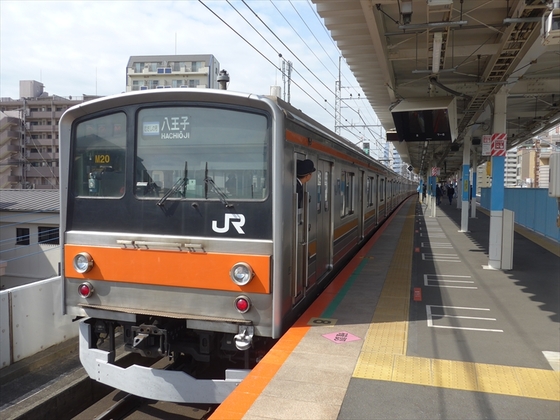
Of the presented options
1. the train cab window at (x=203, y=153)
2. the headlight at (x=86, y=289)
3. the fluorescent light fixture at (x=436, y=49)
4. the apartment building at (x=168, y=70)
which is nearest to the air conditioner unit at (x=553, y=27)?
the fluorescent light fixture at (x=436, y=49)

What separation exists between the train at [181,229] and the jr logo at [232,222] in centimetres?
1

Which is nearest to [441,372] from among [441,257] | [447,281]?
[447,281]

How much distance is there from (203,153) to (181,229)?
0.74 meters

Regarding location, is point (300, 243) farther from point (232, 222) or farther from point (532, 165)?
point (532, 165)

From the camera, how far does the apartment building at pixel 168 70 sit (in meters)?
70.8

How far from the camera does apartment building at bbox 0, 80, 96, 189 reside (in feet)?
175

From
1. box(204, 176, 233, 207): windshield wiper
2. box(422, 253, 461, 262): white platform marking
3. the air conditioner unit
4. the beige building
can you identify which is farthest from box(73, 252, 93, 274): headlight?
the beige building

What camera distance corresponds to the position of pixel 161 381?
4.55 meters

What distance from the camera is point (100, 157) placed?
498 centimetres

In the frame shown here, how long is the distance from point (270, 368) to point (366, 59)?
23.0 ft

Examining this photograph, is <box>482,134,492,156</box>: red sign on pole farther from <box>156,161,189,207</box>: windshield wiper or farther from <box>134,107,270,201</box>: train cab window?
<box>156,161,189,207</box>: windshield wiper

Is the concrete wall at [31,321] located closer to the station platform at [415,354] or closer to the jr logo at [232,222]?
the jr logo at [232,222]

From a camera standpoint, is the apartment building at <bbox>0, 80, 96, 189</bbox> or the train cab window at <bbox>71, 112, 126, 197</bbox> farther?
the apartment building at <bbox>0, 80, 96, 189</bbox>

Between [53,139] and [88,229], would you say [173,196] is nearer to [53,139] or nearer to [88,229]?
[88,229]
